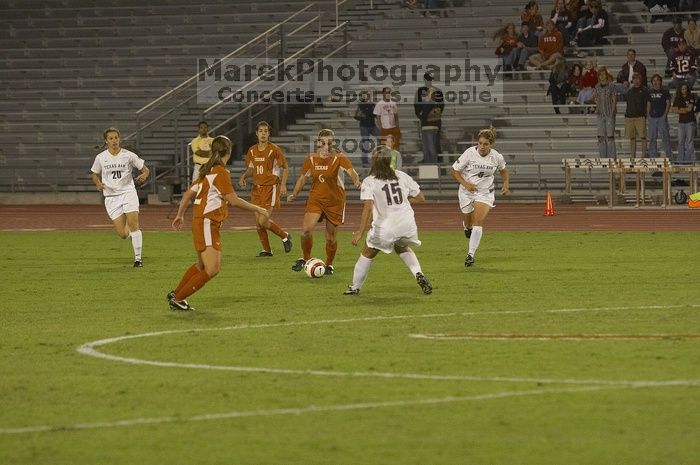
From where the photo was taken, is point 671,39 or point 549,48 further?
point 549,48

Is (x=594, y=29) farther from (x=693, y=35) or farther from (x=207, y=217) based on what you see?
(x=207, y=217)

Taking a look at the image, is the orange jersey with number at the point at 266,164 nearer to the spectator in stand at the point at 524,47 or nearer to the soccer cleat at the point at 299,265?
the soccer cleat at the point at 299,265

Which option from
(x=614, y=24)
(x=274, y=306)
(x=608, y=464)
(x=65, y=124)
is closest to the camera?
(x=608, y=464)

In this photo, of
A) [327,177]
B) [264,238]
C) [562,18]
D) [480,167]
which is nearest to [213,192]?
[327,177]

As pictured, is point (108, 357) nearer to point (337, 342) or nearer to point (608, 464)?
point (337, 342)

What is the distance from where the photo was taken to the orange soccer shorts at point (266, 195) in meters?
22.3

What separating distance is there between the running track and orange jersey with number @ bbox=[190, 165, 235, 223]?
44.8 ft

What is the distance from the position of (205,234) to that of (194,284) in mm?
549

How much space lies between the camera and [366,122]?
36.5 meters

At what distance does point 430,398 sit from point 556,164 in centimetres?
2681

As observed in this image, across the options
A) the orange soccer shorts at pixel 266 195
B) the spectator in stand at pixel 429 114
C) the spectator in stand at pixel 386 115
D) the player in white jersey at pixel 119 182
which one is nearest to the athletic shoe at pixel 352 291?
the player in white jersey at pixel 119 182

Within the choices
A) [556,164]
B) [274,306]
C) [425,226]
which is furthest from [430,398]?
[556,164]

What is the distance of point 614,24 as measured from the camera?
128ft

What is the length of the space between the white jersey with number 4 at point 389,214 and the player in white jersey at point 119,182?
6.05 metres
